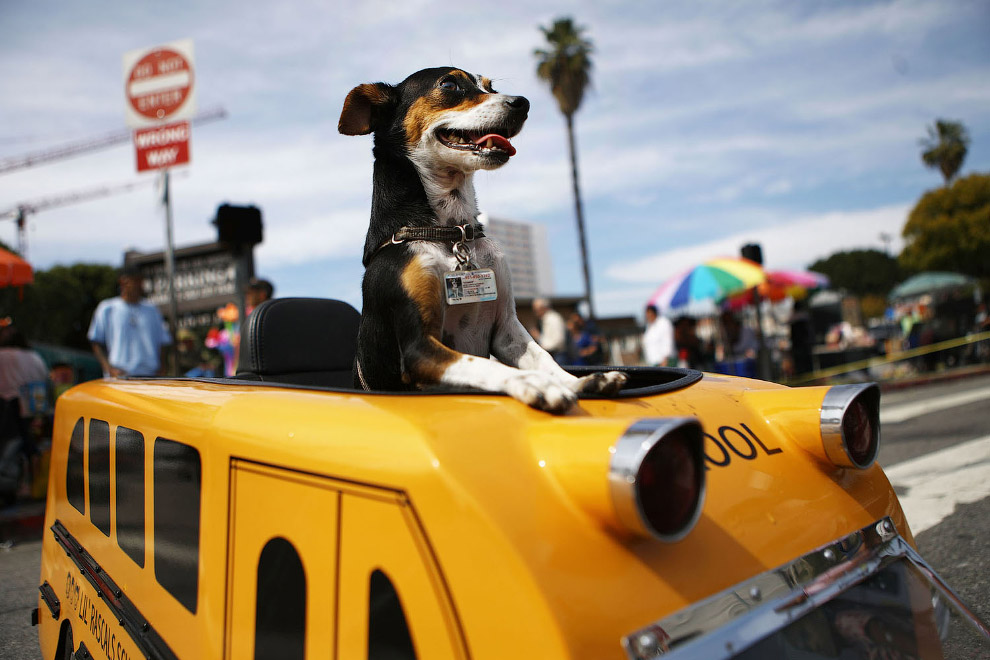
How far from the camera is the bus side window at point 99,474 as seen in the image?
2.22m

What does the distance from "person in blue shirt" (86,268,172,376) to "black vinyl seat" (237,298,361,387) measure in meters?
3.72

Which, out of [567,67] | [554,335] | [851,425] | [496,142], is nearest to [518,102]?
[496,142]

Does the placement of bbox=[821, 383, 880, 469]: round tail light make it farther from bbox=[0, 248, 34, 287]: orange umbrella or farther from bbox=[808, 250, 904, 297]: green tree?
bbox=[808, 250, 904, 297]: green tree

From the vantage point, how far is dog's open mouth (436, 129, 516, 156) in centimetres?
217

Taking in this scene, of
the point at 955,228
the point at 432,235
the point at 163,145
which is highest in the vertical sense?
the point at 955,228

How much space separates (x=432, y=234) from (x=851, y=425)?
1241 mm

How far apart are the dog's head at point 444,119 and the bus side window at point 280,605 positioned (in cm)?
130

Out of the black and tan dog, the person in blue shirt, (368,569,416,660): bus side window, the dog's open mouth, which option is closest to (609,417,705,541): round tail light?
(368,569,416,660): bus side window

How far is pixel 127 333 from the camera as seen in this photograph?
6336 millimetres

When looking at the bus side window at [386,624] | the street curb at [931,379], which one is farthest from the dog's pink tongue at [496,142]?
the street curb at [931,379]

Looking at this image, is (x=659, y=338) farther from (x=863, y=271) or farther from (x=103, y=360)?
(x=863, y=271)

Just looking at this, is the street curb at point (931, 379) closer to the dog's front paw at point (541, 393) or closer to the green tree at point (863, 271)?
the dog's front paw at point (541, 393)

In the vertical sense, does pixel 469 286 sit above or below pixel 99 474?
above

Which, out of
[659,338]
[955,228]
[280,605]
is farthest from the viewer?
[955,228]
